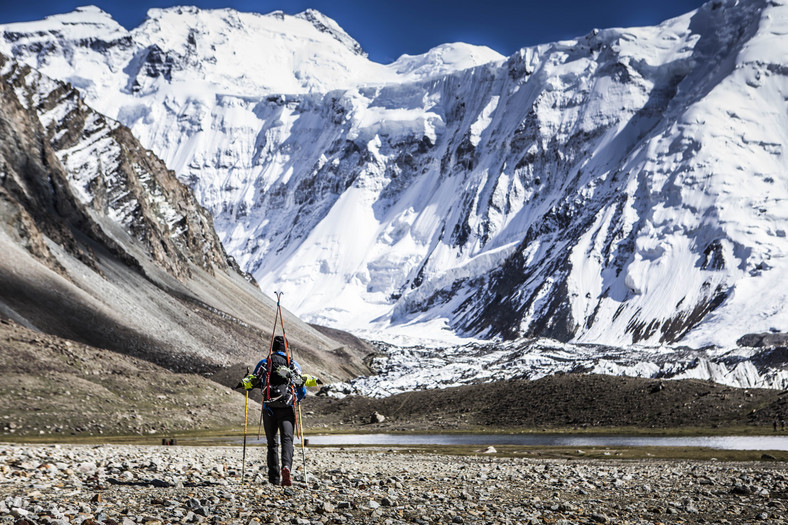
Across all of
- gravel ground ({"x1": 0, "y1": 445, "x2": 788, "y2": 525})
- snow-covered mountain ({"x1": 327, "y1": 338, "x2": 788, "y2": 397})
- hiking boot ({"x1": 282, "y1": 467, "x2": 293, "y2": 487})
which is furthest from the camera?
snow-covered mountain ({"x1": 327, "y1": 338, "x2": 788, "y2": 397})

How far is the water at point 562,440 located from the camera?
49.6 m

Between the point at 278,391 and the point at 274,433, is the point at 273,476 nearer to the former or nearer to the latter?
the point at 274,433

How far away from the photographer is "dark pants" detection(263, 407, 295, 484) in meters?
20.2

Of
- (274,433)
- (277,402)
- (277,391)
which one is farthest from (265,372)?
(274,433)

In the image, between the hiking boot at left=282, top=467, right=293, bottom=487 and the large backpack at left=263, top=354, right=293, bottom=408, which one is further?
the large backpack at left=263, top=354, right=293, bottom=408

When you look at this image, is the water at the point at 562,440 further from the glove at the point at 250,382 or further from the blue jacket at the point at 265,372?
the glove at the point at 250,382

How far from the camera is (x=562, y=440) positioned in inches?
2275

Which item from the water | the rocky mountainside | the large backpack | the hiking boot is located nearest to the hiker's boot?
the hiking boot

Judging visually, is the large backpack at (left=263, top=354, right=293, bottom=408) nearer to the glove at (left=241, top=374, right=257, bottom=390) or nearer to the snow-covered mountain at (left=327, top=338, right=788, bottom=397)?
the glove at (left=241, top=374, right=257, bottom=390)

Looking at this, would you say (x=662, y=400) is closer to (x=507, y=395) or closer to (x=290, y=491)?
(x=507, y=395)

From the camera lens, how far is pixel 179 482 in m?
18.9

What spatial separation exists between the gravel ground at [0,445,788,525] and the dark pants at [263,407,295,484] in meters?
0.49

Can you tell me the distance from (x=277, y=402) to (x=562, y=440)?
137 ft

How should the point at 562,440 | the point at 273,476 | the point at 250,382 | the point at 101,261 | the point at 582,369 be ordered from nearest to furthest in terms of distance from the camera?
the point at 273,476
the point at 250,382
the point at 562,440
the point at 101,261
the point at 582,369
